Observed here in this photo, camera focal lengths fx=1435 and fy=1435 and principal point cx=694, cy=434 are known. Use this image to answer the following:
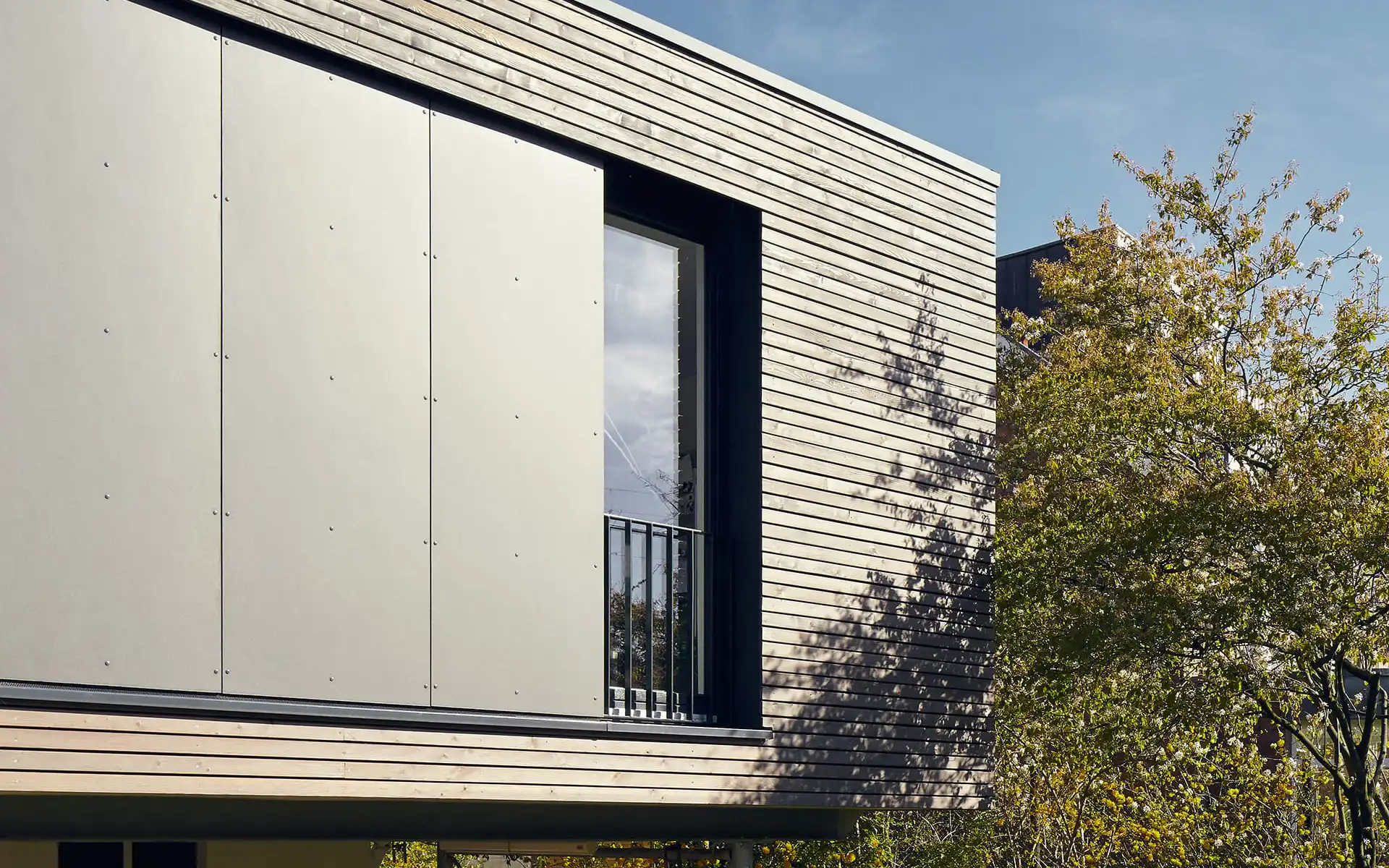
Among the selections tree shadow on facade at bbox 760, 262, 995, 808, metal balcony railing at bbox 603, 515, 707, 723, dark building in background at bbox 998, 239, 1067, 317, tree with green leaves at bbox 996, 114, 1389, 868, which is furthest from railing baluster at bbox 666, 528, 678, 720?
dark building in background at bbox 998, 239, 1067, 317

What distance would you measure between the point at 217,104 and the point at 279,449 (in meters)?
1.41

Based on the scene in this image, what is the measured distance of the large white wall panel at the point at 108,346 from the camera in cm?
510

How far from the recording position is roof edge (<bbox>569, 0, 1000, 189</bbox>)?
7369mm

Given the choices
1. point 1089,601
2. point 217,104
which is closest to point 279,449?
point 217,104

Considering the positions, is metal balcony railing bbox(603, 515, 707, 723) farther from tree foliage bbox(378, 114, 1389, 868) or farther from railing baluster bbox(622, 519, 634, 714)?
tree foliage bbox(378, 114, 1389, 868)

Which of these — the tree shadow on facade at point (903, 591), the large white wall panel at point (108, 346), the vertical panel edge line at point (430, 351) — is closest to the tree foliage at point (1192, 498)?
the tree shadow on facade at point (903, 591)

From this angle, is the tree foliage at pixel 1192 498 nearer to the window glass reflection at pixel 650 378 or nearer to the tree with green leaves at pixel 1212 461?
the tree with green leaves at pixel 1212 461

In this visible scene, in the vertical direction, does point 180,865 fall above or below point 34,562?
below

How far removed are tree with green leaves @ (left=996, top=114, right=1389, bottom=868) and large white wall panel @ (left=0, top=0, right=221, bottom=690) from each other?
585cm

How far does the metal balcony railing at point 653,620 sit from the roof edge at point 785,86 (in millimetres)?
2542

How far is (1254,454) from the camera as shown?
972 cm

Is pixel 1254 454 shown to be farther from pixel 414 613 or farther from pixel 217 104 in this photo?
pixel 217 104

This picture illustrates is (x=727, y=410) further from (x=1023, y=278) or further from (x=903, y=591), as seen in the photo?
(x=1023, y=278)

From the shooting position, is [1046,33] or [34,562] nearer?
[34,562]
